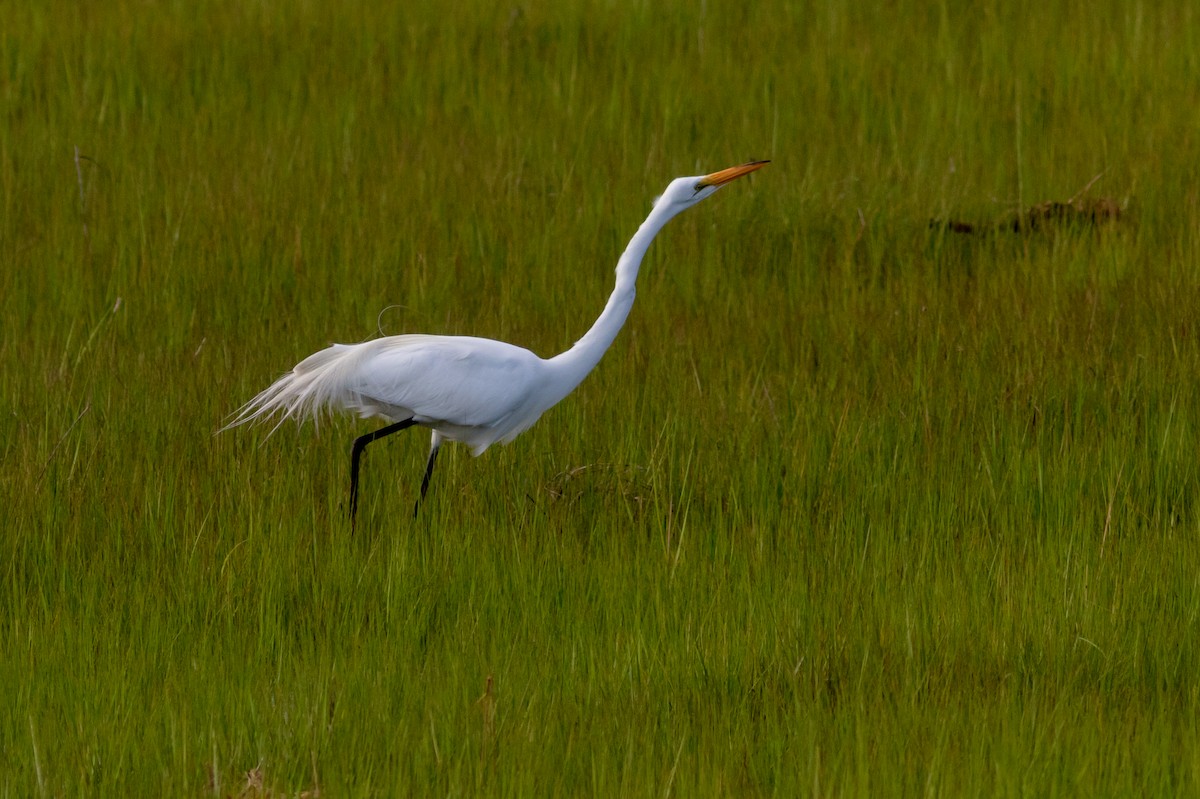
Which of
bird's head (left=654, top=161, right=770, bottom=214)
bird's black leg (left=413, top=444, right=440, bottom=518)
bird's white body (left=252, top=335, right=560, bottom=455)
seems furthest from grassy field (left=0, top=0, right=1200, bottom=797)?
bird's head (left=654, top=161, right=770, bottom=214)

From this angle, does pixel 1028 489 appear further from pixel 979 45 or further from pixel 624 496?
pixel 979 45

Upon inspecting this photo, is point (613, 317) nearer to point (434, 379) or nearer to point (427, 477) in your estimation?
point (434, 379)

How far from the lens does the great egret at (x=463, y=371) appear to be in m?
4.03

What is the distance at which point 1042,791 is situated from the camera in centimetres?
258

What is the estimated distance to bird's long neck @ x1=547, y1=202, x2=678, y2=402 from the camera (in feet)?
13.0

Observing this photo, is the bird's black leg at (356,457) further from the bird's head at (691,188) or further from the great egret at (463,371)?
the bird's head at (691,188)

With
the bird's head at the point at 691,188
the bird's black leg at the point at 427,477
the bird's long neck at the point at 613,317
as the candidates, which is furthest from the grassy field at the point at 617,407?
the bird's head at the point at 691,188

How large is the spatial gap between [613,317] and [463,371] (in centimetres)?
44

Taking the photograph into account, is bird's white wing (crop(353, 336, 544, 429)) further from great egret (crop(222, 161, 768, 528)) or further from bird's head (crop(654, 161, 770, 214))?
bird's head (crop(654, 161, 770, 214))

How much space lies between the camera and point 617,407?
184 inches

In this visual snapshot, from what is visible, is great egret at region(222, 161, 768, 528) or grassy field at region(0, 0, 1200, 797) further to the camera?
great egret at region(222, 161, 768, 528)

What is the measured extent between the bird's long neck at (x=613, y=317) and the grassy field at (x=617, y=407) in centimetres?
32

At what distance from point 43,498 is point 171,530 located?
1.20 ft

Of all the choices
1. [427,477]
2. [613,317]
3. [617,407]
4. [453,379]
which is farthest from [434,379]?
[617,407]
